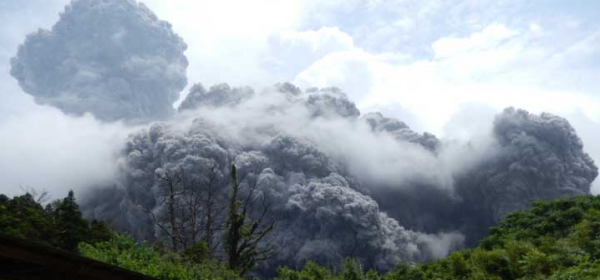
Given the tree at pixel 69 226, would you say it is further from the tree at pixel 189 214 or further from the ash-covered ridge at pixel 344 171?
the ash-covered ridge at pixel 344 171

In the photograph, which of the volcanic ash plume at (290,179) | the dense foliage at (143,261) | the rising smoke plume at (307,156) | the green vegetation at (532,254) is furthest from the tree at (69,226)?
the rising smoke plume at (307,156)

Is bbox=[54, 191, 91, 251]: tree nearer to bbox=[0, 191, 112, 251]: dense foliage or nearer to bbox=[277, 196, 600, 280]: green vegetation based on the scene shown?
bbox=[0, 191, 112, 251]: dense foliage

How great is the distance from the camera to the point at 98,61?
111688 mm

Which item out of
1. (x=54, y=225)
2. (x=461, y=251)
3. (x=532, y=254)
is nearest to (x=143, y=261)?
(x=54, y=225)

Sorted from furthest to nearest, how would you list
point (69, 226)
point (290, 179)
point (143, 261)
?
point (290, 179) → point (69, 226) → point (143, 261)

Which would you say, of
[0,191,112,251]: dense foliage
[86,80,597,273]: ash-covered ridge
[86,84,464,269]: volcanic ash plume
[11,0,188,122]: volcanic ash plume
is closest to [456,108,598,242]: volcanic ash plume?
[86,80,597,273]: ash-covered ridge

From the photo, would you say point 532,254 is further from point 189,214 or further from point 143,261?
point 189,214

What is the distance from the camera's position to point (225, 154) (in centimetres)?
7038

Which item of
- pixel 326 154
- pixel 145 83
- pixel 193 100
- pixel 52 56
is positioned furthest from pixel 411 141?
pixel 52 56

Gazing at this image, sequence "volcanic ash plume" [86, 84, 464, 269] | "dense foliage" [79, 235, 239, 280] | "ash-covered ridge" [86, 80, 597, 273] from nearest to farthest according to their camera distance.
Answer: "dense foliage" [79, 235, 239, 280] < "volcanic ash plume" [86, 84, 464, 269] < "ash-covered ridge" [86, 80, 597, 273]

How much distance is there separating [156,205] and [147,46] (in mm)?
58805

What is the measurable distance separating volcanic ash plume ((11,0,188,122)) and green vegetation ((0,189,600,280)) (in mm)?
90360

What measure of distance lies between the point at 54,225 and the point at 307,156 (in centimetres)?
5613

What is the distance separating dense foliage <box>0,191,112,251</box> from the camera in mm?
16703
